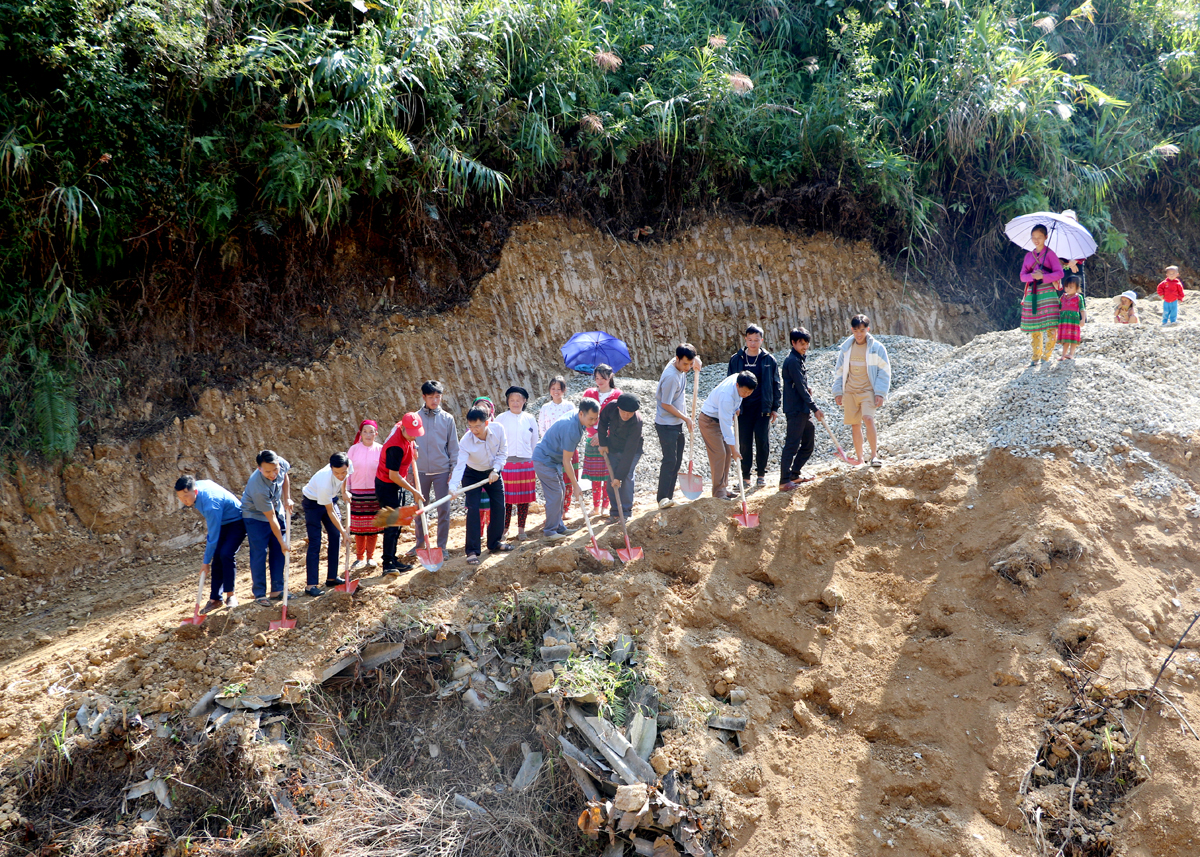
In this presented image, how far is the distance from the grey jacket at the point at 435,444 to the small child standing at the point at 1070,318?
16.5 feet

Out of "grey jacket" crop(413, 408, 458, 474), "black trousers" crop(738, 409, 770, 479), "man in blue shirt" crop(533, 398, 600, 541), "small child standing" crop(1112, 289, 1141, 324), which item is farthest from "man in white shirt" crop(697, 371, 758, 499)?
"small child standing" crop(1112, 289, 1141, 324)

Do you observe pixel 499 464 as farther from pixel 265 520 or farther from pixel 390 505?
pixel 265 520

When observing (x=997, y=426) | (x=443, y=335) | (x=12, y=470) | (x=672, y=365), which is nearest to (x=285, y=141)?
(x=443, y=335)

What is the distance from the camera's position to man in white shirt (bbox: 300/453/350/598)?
16.4 ft

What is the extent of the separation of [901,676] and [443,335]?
641 cm

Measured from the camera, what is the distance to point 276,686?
14.3ft

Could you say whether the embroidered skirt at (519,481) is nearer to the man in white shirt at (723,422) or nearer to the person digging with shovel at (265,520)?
the man in white shirt at (723,422)

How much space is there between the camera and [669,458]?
5719 mm

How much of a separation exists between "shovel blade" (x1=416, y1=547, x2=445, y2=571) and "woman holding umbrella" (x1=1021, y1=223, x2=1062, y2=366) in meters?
5.15

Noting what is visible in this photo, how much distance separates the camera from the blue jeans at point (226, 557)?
196 inches

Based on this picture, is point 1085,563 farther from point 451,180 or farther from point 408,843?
point 451,180

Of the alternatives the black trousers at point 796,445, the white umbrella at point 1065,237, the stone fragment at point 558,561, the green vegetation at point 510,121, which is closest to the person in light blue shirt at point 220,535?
the stone fragment at point 558,561

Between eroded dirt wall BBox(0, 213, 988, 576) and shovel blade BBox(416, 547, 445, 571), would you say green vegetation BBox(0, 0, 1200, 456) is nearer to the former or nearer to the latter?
eroded dirt wall BBox(0, 213, 988, 576)

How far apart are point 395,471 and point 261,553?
110 cm
